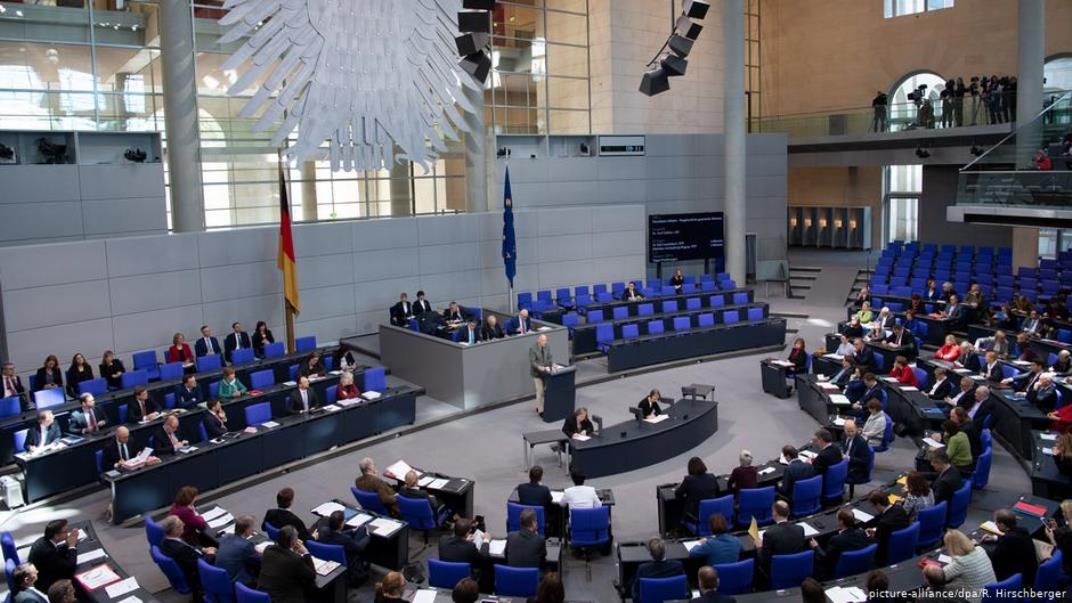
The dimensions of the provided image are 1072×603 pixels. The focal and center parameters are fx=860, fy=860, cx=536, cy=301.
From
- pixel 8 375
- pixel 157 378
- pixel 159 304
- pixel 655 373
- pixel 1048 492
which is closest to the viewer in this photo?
pixel 1048 492

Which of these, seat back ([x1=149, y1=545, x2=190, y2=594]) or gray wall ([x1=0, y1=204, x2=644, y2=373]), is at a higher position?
gray wall ([x1=0, y1=204, x2=644, y2=373])

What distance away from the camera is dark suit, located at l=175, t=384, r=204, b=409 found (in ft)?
41.5

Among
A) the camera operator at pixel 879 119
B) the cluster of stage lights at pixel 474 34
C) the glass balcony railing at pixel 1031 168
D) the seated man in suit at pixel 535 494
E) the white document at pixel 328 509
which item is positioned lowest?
the white document at pixel 328 509

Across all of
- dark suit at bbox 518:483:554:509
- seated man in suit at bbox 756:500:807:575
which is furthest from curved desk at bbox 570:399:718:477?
seated man in suit at bbox 756:500:807:575

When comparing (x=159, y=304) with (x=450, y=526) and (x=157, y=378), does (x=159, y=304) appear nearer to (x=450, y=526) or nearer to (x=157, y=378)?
(x=157, y=378)

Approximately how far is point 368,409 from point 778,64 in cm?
2512

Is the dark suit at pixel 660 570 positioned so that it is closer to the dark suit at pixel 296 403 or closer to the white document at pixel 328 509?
the white document at pixel 328 509

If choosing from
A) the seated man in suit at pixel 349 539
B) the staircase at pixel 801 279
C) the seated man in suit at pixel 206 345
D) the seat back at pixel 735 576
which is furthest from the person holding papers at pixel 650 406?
the staircase at pixel 801 279

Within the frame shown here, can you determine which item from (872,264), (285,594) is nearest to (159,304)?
(285,594)

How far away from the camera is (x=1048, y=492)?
31.6ft

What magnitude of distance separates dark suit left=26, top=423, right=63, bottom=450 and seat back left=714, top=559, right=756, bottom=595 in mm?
8588

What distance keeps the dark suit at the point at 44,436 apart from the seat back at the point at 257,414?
235 cm

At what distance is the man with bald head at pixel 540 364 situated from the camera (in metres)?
14.2

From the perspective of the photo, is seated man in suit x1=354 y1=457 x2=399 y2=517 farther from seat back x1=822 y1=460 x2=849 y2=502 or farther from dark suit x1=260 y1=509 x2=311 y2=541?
seat back x1=822 y1=460 x2=849 y2=502
